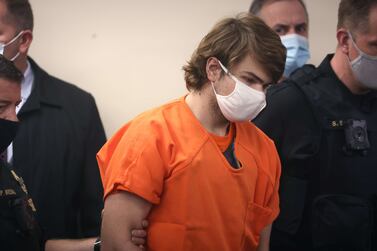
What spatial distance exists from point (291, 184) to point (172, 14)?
1212 mm

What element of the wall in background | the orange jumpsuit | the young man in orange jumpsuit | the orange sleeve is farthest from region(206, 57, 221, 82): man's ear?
the wall in background

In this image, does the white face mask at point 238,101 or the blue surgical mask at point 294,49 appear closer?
the white face mask at point 238,101

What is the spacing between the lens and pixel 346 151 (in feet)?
5.67

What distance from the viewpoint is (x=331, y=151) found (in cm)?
172

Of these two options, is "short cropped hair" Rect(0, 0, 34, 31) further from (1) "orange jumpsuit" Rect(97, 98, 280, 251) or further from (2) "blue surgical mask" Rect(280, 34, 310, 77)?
(2) "blue surgical mask" Rect(280, 34, 310, 77)

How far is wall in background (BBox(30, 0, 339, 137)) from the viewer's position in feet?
8.08

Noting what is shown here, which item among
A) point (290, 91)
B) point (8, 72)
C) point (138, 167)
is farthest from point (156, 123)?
point (290, 91)

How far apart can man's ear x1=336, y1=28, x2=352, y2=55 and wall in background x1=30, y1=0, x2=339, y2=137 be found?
918 millimetres

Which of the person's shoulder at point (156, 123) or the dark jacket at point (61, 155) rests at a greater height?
the person's shoulder at point (156, 123)

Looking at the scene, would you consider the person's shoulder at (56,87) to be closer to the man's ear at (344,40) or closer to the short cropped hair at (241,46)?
the short cropped hair at (241,46)

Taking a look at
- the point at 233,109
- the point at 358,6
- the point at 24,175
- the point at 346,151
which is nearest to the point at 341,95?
the point at 346,151

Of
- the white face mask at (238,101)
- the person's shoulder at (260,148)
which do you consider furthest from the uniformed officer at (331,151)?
the white face mask at (238,101)

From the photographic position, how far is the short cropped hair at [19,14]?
6.81 feet

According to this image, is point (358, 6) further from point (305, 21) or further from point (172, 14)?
point (172, 14)
